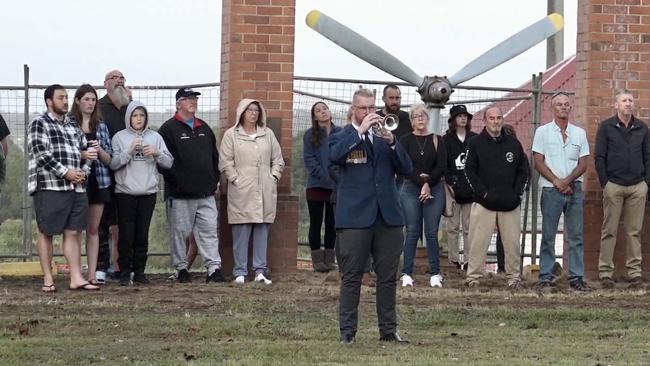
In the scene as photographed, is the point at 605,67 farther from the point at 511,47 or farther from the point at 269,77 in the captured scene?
the point at 269,77

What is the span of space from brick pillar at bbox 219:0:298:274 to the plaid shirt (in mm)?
2320

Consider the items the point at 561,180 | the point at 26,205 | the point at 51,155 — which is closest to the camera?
the point at 51,155

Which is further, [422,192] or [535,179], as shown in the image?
[535,179]

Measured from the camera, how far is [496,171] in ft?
53.5

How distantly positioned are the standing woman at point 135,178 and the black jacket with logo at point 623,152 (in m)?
4.65

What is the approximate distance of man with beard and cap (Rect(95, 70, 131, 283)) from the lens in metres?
16.3

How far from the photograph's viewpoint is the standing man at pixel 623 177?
16.8 meters

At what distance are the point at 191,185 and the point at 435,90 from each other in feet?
10.7

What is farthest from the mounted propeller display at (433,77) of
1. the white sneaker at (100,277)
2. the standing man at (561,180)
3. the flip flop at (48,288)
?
the flip flop at (48,288)

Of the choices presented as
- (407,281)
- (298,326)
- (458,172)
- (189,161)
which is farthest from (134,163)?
(458,172)

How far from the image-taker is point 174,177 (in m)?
16.3

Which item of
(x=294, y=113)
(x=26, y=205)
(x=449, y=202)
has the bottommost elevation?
(x=26, y=205)

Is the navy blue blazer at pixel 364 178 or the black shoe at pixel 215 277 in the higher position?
the navy blue blazer at pixel 364 178

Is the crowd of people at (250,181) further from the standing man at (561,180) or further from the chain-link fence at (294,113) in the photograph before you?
the chain-link fence at (294,113)
